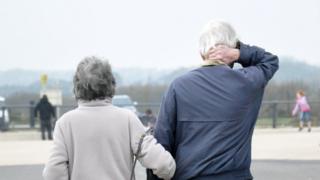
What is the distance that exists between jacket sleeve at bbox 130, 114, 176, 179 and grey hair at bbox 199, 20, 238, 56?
0.50m

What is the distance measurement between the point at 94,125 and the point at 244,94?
2.53 feet

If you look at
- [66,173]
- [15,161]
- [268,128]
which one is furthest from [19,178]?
[268,128]

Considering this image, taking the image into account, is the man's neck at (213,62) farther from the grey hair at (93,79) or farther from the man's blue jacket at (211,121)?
the grey hair at (93,79)

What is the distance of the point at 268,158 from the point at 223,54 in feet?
35.9

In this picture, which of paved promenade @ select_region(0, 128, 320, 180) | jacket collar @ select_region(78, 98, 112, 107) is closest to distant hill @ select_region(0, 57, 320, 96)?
paved promenade @ select_region(0, 128, 320, 180)

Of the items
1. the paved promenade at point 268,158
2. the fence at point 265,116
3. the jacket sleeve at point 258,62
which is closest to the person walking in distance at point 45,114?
the paved promenade at point 268,158

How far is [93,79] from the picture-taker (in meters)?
3.58

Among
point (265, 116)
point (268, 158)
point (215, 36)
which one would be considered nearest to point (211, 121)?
point (215, 36)

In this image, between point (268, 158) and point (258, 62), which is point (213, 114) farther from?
point (268, 158)

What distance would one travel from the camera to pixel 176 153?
3547mm

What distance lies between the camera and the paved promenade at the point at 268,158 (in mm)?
11648

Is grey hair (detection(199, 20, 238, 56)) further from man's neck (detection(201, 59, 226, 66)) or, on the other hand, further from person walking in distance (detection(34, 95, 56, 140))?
person walking in distance (detection(34, 95, 56, 140))

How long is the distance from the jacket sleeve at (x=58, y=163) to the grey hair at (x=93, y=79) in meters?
0.26

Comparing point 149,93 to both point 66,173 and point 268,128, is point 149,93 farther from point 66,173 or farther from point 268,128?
point 66,173
